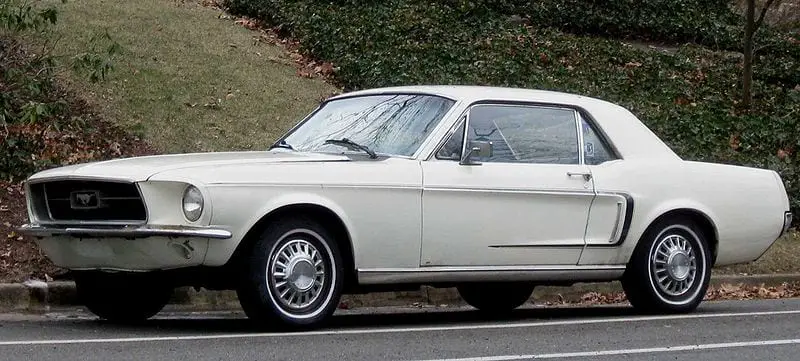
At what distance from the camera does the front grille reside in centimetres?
718

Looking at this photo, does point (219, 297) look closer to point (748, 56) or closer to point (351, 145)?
point (351, 145)

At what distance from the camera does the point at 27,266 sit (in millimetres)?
9383

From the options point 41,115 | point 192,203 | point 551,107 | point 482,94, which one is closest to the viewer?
point 192,203

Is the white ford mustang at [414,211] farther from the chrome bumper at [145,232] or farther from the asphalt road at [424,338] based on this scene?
the asphalt road at [424,338]

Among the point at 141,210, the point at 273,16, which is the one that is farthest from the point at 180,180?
the point at 273,16

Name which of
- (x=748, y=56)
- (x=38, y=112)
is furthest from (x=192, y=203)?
(x=748, y=56)

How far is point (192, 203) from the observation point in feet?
23.0

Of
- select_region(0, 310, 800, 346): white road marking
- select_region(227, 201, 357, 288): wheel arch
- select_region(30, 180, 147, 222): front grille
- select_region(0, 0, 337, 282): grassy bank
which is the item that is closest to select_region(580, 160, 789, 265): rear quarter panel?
select_region(0, 310, 800, 346): white road marking

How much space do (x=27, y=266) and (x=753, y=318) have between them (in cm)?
513

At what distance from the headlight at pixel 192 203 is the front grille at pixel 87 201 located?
0.79ft

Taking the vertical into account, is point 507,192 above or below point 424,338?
above

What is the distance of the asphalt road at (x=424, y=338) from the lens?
6496 mm

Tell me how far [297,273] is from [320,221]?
366 mm

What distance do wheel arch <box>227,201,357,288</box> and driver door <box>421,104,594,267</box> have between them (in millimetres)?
482
